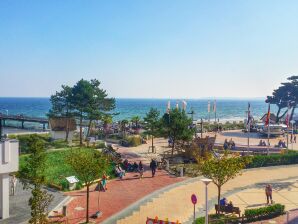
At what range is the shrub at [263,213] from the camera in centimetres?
1983

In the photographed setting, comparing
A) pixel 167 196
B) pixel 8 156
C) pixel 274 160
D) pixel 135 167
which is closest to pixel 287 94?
pixel 274 160

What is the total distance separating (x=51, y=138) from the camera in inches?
1945

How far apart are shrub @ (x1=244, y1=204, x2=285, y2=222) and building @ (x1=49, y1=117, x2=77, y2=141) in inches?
1294

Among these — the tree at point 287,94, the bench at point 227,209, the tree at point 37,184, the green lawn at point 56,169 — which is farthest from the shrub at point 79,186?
the tree at point 287,94

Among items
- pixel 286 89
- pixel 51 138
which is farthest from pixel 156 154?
pixel 286 89

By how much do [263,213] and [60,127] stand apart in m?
34.1

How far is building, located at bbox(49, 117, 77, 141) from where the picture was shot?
4884cm

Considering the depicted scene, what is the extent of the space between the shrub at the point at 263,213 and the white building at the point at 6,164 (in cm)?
1258

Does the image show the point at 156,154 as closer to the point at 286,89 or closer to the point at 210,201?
the point at 210,201

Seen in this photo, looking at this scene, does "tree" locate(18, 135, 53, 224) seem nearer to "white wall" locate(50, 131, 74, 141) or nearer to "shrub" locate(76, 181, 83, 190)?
"shrub" locate(76, 181, 83, 190)

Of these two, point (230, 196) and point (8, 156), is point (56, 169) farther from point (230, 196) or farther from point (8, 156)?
point (230, 196)

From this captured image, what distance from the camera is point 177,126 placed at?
121 feet

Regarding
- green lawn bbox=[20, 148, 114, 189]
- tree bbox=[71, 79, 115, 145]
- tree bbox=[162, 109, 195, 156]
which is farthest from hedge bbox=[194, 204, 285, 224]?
tree bbox=[71, 79, 115, 145]

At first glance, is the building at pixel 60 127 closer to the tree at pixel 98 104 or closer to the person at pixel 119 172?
the tree at pixel 98 104
